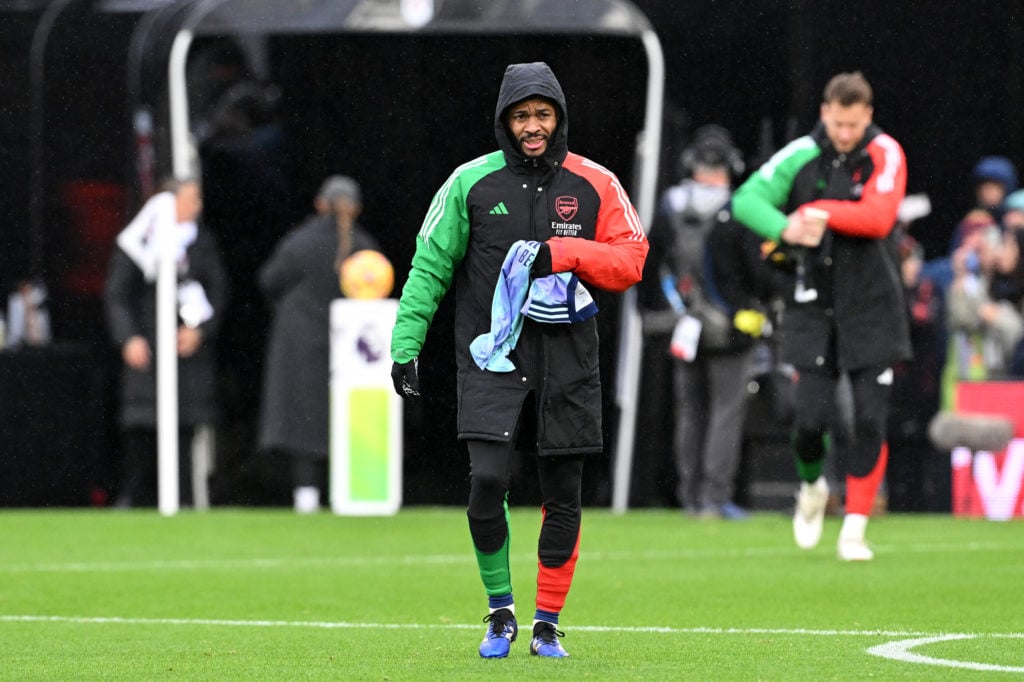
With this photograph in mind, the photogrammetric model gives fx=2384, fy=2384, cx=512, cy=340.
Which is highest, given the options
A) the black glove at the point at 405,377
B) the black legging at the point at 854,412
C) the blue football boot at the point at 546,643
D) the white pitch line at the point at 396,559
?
the black glove at the point at 405,377

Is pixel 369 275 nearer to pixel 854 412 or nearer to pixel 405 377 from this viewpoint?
pixel 854 412

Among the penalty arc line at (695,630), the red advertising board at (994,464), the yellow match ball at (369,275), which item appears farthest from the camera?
the yellow match ball at (369,275)

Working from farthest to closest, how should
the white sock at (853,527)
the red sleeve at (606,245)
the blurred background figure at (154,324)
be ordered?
the blurred background figure at (154,324)
the white sock at (853,527)
the red sleeve at (606,245)

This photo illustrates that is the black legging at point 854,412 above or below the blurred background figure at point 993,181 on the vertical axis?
below

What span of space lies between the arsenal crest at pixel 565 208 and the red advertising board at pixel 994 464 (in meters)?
7.71

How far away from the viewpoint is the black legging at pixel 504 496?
7609mm

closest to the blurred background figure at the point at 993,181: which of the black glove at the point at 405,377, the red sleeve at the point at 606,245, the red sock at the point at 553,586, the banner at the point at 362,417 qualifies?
the banner at the point at 362,417

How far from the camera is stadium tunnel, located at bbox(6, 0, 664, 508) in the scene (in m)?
15.9

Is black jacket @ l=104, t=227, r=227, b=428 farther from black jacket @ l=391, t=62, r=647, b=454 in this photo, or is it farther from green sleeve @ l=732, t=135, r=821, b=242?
black jacket @ l=391, t=62, r=647, b=454

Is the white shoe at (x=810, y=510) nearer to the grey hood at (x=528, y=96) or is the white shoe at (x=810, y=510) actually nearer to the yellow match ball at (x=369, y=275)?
the yellow match ball at (x=369, y=275)

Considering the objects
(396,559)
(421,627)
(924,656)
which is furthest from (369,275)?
(924,656)

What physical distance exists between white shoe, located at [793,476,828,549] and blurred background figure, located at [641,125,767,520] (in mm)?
2786

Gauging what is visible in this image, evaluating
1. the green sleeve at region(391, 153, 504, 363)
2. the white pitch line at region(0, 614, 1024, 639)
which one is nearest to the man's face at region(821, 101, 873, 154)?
the white pitch line at region(0, 614, 1024, 639)

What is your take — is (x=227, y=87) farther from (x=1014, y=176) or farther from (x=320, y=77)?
(x=1014, y=176)
